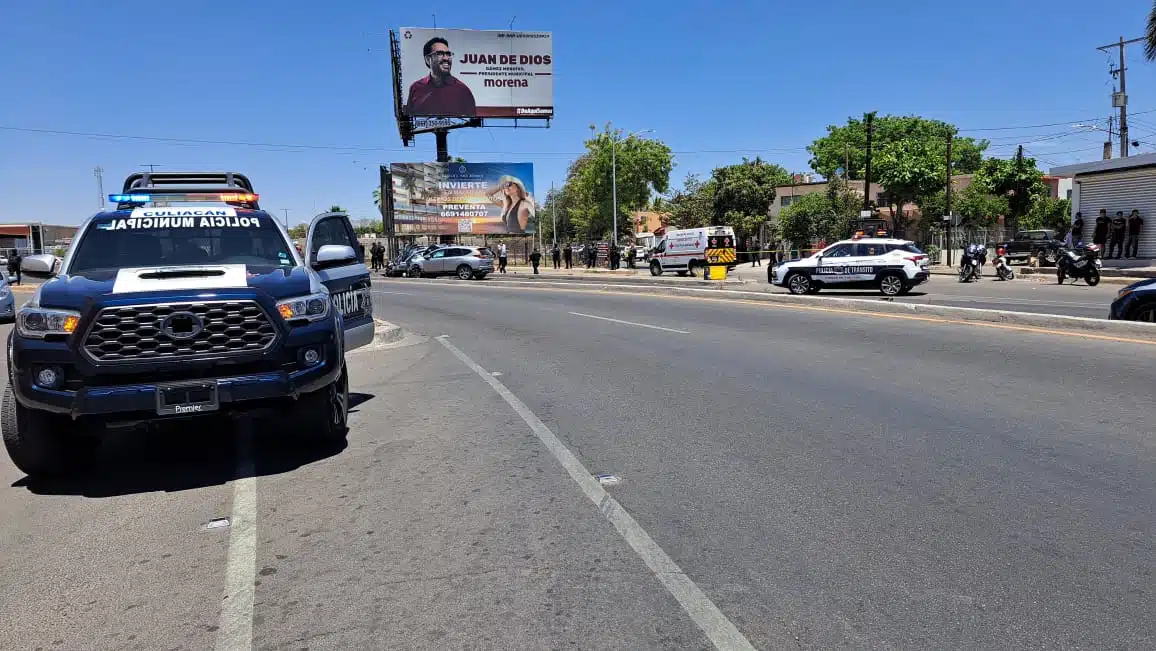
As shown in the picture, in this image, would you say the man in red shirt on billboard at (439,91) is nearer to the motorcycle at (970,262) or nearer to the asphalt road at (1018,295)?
the asphalt road at (1018,295)

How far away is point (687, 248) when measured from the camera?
1590 inches

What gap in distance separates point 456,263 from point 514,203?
1860cm

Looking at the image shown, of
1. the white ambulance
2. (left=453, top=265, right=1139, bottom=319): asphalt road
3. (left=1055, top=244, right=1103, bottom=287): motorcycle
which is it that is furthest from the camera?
the white ambulance

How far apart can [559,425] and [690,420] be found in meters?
1.15

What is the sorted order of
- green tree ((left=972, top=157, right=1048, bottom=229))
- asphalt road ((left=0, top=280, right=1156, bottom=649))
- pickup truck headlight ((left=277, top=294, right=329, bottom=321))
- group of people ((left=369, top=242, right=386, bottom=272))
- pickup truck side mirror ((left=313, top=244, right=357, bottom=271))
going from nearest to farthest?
asphalt road ((left=0, top=280, right=1156, bottom=649)), pickup truck headlight ((left=277, top=294, right=329, bottom=321)), pickup truck side mirror ((left=313, top=244, right=357, bottom=271)), green tree ((left=972, top=157, right=1048, bottom=229)), group of people ((left=369, top=242, right=386, bottom=272))

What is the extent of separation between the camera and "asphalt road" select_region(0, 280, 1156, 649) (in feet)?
12.0

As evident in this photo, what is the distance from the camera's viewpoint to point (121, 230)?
686 centimetres

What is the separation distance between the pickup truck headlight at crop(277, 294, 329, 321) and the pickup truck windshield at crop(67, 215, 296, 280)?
0.51m

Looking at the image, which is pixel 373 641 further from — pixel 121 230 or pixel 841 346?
pixel 841 346

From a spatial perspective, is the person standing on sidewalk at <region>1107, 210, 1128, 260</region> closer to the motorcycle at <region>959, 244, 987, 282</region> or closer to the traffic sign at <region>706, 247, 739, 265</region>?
the motorcycle at <region>959, 244, 987, 282</region>

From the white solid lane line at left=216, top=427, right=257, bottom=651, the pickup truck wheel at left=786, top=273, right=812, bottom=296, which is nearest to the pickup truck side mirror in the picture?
the white solid lane line at left=216, top=427, right=257, bottom=651

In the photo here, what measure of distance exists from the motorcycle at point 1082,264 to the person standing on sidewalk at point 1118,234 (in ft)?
23.6

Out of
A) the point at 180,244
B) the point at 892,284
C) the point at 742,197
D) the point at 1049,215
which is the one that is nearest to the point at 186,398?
the point at 180,244

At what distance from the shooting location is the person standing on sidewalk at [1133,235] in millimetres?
31688
